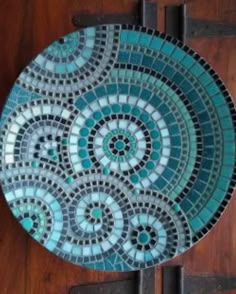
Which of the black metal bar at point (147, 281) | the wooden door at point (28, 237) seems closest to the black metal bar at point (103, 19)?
the wooden door at point (28, 237)

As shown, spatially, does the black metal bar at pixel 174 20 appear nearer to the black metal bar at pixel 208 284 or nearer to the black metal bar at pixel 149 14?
the black metal bar at pixel 149 14

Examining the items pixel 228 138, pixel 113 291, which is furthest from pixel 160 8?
pixel 113 291

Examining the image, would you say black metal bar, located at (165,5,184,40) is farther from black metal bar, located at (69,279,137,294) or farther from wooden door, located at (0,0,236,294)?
A: black metal bar, located at (69,279,137,294)

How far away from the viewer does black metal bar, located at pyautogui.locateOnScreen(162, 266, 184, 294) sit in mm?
961

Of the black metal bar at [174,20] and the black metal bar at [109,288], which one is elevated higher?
the black metal bar at [174,20]

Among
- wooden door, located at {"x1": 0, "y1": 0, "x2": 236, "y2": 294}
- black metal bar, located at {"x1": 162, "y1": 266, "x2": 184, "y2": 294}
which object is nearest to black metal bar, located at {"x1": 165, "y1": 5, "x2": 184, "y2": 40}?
wooden door, located at {"x1": 0, "y1": 0, "x2": 236, "y2": 294}

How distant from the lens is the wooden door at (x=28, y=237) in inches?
35.6

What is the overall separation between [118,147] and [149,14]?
29cm

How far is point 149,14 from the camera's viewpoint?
3.13ft

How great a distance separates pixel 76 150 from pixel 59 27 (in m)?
0.26

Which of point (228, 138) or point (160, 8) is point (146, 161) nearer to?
point (228, 138)

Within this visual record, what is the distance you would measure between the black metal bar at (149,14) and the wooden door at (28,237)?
17 millimetres

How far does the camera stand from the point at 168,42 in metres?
0.87

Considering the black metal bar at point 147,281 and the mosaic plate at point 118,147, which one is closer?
the mosaic plate at point 118,147
